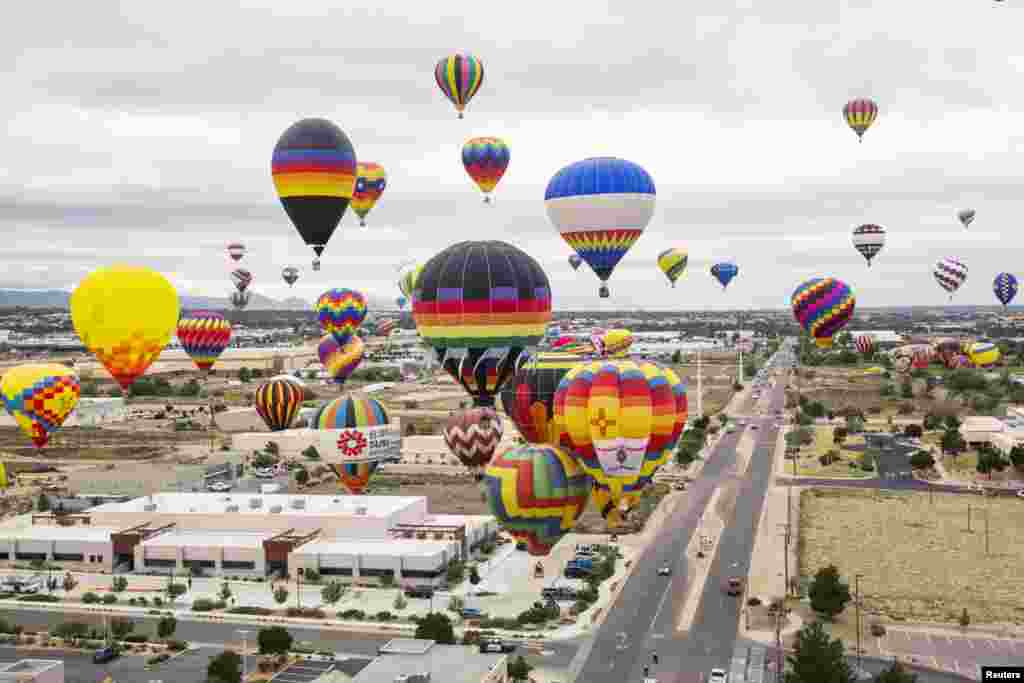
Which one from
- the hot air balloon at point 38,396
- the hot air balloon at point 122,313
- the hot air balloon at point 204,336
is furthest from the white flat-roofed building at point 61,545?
the hot air balloon at point 204,336

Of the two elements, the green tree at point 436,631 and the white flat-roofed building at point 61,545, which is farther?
the white flat-roofed building at point 61,545

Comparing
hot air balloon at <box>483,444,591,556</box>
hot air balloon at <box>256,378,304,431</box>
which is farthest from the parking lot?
hot air balloon at <box>256,378,304,431</box>

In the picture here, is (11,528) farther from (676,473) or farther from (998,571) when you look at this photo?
(998,571)

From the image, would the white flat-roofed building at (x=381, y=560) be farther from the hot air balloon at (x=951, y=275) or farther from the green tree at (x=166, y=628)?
the hot air balloon at (x=951, y=275)

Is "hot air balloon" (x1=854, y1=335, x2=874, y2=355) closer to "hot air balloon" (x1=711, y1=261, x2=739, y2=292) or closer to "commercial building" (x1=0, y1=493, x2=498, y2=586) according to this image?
"hot air balloon" (x1=711, y1=261, x2=739, y2=292)

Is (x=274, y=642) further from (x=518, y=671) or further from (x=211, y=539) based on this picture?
(x=211, y=539)

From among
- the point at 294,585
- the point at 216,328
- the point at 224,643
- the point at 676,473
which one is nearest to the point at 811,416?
the point at 676,473

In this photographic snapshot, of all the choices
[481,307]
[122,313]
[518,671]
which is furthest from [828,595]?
[122,313]
